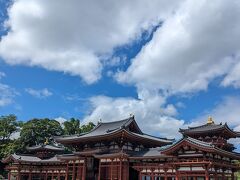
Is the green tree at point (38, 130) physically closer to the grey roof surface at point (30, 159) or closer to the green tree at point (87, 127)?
the green tree at point (87, 127)

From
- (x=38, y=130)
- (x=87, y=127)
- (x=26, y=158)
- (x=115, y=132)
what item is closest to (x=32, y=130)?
(x=38, y=130)

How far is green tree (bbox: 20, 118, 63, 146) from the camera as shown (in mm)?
78812

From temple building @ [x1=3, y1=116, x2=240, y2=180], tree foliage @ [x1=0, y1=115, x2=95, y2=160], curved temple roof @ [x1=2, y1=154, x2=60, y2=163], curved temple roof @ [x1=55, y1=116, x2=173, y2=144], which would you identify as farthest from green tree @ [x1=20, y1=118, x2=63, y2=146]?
curved temple roof @ [x1=55, y1=116, x2=173, y2=144]

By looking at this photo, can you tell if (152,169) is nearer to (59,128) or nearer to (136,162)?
(136,162)

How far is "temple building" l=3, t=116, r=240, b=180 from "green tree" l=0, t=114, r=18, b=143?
25.1 meters

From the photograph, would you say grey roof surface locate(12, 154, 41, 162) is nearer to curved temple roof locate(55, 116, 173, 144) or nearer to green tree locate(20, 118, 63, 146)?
curved temple roof locate(55, 116, 173, 144)

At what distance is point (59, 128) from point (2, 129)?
571 inches

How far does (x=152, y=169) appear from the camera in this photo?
37969 mm

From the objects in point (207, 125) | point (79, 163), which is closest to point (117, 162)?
point (79, 163)

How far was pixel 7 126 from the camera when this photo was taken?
80375mm

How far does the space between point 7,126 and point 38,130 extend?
7.93 m

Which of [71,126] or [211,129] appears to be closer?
[211,129]

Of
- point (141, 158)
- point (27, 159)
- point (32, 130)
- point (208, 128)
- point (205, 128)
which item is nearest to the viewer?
point (141, 158)

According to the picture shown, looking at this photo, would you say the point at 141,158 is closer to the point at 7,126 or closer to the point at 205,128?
the point at 205,128
